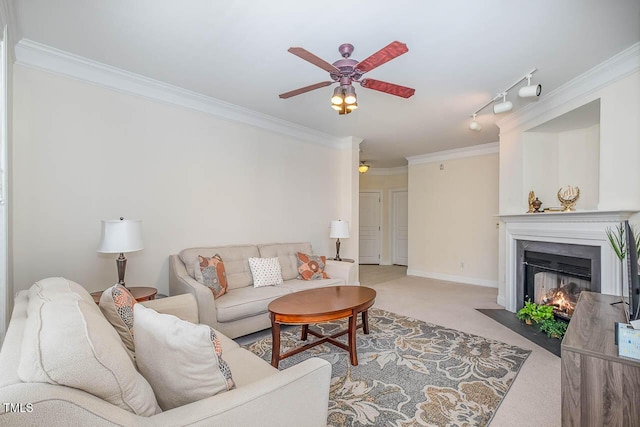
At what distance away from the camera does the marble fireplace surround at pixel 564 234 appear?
111 inches

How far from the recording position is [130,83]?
311cm

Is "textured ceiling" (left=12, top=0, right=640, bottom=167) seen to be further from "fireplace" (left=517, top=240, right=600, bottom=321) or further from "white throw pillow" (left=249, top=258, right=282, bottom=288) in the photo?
"white throw pillow" (left=249, top=258, right=282, bottom=288)

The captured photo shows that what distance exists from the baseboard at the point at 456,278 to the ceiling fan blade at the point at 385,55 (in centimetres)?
488

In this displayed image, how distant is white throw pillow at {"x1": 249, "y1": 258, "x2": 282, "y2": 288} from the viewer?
3.62 meters

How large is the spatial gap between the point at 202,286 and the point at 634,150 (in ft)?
12.7

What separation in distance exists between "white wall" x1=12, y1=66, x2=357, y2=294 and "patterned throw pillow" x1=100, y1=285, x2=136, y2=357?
1.58 meters

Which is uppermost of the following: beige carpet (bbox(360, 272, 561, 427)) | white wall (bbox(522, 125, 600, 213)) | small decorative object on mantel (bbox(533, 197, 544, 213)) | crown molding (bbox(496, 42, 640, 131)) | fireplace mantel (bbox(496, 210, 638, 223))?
crown molding (bbox(496, 42, 640, 131))

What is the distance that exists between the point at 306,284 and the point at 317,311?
50.6 inches

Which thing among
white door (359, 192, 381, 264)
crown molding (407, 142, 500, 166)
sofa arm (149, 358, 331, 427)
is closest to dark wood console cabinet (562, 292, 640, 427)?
sofa arm (149, 358, 331, 427)

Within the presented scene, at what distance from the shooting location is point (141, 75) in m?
3.09

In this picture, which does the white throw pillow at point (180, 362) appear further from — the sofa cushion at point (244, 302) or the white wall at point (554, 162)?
the white wall at point (554, 162)

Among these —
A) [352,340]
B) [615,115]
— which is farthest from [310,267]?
[615,115]

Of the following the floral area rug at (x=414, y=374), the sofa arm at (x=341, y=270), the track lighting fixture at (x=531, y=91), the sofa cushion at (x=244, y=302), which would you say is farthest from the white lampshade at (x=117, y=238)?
the track lighting fixture at (x=531, y=91)

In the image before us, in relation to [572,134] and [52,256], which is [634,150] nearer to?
[572,134]
